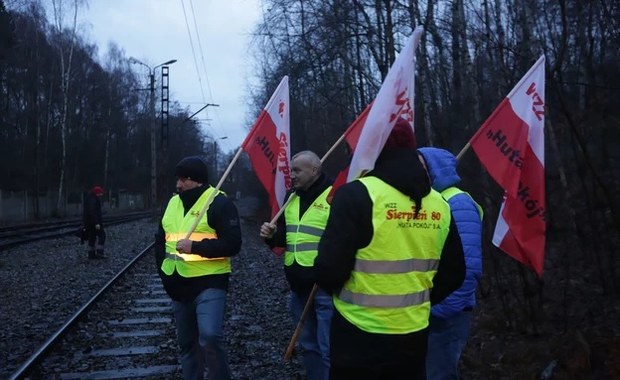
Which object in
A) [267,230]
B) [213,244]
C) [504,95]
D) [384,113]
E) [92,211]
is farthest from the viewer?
[92,211]

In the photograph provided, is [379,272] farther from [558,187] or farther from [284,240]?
[558,187]

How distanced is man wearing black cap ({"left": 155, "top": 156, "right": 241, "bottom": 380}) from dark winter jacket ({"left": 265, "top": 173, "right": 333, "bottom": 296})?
1.56 ft

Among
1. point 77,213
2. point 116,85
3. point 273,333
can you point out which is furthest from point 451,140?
point 116,85

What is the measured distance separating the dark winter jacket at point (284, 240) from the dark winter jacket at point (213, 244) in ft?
1.54

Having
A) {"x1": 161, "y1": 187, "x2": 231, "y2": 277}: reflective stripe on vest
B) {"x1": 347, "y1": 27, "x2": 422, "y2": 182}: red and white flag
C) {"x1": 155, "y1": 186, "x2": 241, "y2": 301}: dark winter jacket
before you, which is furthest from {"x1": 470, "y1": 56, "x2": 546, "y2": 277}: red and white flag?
{"x1": 161, "y1": 187, "x2": 231, "y2": 277}: reflective stripe on vest

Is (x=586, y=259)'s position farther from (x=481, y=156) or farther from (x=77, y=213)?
(x=77, y=213)

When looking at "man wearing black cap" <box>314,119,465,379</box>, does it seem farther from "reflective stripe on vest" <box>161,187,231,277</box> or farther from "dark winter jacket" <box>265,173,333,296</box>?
"reflective stripe on vest" <box>161,187,231,277</box>

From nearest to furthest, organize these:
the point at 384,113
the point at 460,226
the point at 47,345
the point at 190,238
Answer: the point at 384,113 → the point at 460,226 → the point at 190,238 → the point at 47,345

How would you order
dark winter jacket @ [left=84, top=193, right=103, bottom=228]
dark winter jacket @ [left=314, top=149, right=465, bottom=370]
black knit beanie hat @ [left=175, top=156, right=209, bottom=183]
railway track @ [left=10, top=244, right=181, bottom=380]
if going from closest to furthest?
dark winter jacket @ [left=314, top=149, right=465, bottom=370] → black knit beanie hat @ [left=175, top=156, right=209, bottom=183] → railway track @ [left=10, top=244, right=181, bottom=380] → dark winter jacket @ [left=84, top=193, right=103, bottom=228]

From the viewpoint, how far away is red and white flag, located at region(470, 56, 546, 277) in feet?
17.0

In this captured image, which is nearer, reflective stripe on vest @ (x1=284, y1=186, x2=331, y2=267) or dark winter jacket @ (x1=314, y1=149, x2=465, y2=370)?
dark winter jacket @ (x1=314, y1=149, x2=465, y2=370)

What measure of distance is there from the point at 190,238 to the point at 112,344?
353 cm

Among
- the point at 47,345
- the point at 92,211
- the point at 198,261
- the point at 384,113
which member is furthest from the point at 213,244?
the point at 92,211

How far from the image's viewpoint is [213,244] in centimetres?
503
